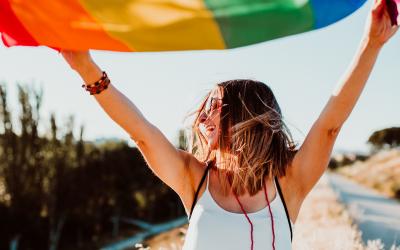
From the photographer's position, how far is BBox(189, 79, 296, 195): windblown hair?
203cm

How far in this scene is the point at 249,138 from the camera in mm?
2059

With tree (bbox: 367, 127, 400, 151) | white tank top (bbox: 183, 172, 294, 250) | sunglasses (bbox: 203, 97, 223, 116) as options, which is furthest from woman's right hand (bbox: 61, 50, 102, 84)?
tree (bbox: 367, 127, 400, 151)

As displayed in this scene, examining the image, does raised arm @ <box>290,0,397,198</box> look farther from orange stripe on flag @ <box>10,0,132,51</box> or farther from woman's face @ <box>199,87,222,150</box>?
orange stripe on flag @ <box>10,0,132,51</box>

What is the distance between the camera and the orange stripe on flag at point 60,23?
6.47 feet

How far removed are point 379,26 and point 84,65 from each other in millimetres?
988

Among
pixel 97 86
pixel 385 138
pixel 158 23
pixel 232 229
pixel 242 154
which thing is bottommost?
pixel 385 138

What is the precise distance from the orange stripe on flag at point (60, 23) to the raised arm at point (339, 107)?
0.75m

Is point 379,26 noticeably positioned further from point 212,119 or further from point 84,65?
point 84,65

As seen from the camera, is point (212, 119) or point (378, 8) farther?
point (212, 119)

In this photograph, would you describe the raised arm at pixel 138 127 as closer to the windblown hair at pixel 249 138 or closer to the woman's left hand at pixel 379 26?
the windblown hair at pixel 249 138

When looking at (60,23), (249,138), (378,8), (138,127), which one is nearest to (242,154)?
(249,138)

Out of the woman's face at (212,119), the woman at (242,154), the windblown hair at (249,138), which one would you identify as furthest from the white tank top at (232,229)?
the woman's face at (212,119)

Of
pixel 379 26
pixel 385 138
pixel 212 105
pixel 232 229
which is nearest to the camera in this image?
pixel 379 26

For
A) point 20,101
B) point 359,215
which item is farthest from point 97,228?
point 359,215
